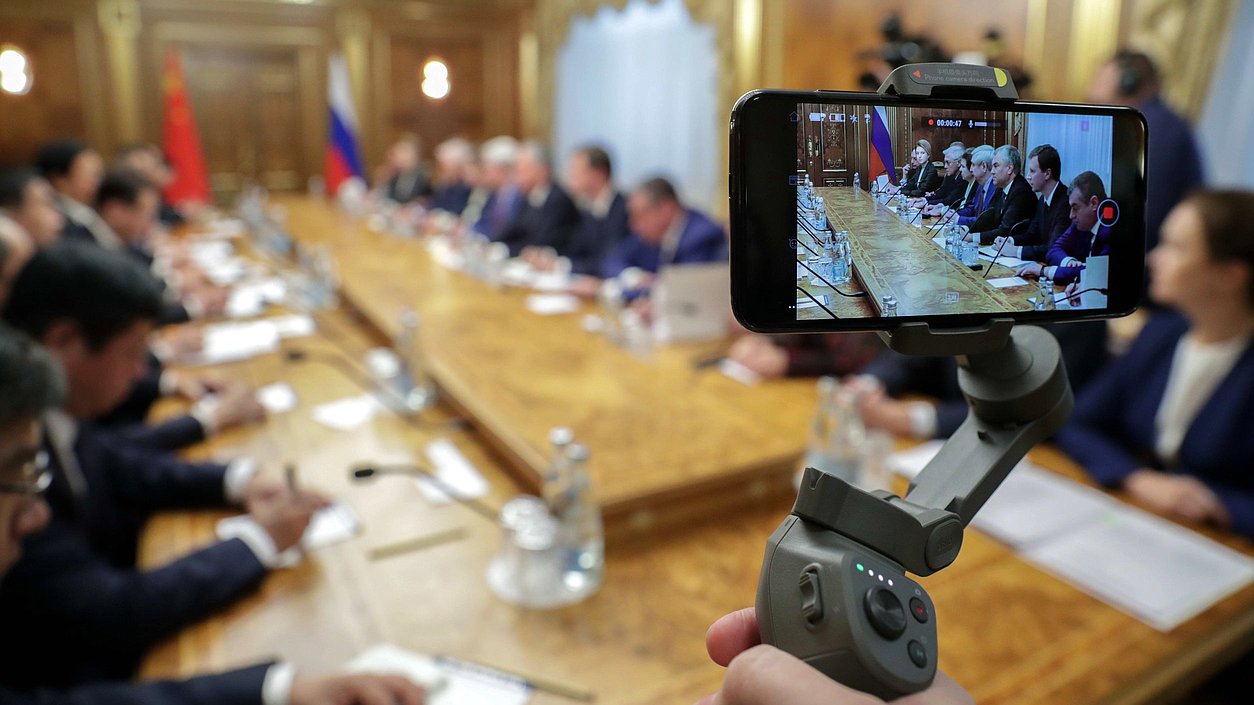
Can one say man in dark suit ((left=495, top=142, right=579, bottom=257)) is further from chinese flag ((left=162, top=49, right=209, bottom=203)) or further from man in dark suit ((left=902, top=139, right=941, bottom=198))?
man in dark suit ((left=902, top=139, right=941, bottom=198))

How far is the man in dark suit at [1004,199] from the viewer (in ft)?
1.67

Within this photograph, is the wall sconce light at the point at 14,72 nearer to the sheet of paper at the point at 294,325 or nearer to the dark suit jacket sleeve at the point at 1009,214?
the sheet of paper at the point at 294,325

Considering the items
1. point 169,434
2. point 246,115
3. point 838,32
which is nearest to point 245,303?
point 169,434

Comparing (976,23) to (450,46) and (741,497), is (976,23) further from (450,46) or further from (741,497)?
(450,46)

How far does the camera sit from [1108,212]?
0.55 meters

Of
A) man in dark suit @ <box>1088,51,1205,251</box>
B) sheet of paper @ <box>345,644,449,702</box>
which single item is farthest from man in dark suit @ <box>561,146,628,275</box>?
sheet of paper @ <box>345,644,449,702</box>

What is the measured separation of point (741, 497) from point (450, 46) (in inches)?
366

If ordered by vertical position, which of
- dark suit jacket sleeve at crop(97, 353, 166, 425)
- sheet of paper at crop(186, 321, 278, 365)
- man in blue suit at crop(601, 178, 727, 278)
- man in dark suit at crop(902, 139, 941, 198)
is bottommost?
dark suit jacket sleeve at crop(97, 353, 166, 425)

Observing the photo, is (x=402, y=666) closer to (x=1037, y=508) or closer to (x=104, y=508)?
(x=104, y=508)

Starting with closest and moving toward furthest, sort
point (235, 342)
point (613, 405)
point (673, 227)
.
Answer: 1. point (613, 405)
2. point (235, 342)
3. point (673, 227)

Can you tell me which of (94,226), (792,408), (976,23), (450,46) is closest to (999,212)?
(792,408)

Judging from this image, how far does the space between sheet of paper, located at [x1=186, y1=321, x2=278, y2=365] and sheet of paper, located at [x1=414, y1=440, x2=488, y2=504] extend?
124 cm

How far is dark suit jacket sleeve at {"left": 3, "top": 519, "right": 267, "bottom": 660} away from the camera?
4.10 ft

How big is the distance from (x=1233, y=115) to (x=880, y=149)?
4393mm
